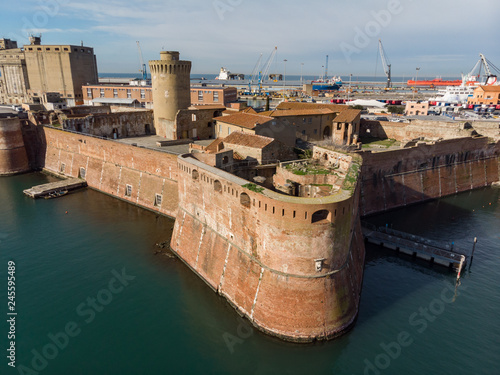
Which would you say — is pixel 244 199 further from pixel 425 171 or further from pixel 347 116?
pixel 347 116

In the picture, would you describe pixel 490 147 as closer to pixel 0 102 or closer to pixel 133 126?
pixel 133 126

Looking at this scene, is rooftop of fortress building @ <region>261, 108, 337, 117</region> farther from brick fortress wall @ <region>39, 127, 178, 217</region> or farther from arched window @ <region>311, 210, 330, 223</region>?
arched window @ <region>311, 210, 330, 223</region>

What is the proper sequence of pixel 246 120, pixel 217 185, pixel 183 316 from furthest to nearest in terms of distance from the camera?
pixel 246 120
pixel 217 185
pixel 183 316

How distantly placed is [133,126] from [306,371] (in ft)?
163

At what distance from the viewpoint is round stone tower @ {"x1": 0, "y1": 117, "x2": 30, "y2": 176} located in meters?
54.7

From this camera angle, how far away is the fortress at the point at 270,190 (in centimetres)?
2231

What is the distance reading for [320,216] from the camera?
857 inches

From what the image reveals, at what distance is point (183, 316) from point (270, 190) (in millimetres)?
11457

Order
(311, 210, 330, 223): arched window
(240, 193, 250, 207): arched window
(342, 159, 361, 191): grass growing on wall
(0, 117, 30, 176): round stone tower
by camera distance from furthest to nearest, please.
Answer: (0, 117, 30, 176): round stone tower < (342, 159, 361, 191): grass growing on wall < (240, 193, 250, 207): arched window < (311, 210, 330, 223): arched window

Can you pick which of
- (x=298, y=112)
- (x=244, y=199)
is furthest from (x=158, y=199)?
(x=298, y=112)

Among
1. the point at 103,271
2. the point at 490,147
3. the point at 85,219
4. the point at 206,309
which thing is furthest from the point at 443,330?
the point at 490,147

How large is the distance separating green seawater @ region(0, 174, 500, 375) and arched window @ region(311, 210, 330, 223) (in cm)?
841

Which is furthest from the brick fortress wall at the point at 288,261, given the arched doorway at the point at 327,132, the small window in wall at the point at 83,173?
the small window in wall at the point at 83,173

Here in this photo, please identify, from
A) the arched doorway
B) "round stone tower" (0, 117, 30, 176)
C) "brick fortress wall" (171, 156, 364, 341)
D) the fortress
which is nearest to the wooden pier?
the fortress
